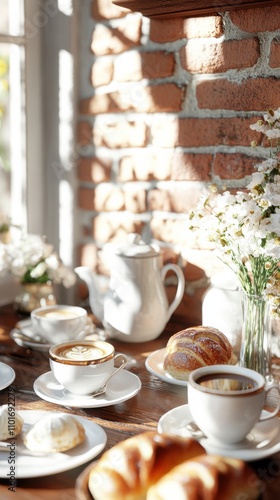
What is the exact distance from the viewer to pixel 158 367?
1.28 meters

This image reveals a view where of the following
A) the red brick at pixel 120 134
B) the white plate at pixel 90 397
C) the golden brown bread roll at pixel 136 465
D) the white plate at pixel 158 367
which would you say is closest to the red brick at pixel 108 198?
the red brick at pixel 120 134

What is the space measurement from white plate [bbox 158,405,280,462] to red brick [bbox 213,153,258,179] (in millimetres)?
580

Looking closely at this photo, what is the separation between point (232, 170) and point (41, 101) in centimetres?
58

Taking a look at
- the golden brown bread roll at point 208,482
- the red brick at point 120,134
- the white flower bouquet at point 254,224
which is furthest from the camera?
the red brick at point 120,134

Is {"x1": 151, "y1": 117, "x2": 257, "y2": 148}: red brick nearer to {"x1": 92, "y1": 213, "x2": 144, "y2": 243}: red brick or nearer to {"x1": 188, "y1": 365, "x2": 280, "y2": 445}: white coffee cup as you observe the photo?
{"x1": 92, "y1": 213, "x2": 144, "y2": 243}: red brick

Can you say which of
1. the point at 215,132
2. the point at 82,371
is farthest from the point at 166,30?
the point at 82,371

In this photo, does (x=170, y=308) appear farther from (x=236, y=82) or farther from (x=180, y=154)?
(x=236, y=82)

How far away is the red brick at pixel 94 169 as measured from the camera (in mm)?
1668

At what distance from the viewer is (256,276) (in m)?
1.19

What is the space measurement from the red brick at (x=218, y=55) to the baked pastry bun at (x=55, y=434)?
0.84m

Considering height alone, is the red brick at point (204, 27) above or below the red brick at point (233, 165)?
above

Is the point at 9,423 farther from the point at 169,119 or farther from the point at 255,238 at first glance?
the point at 169,119

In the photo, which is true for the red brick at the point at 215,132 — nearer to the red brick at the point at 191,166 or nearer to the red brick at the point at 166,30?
the red brick at the point at 191,166

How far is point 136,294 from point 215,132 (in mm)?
400
